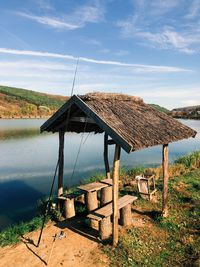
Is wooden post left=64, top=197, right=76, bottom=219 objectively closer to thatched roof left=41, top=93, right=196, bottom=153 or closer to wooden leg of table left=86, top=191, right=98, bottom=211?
wooden leg of table left=86, top=191, right=98, bottom=211

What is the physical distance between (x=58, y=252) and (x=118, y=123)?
173 inches

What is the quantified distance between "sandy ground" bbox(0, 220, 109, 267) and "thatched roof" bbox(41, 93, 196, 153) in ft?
11.1

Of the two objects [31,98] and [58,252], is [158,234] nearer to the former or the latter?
[58,252]

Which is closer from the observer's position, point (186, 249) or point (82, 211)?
point (186, 249)

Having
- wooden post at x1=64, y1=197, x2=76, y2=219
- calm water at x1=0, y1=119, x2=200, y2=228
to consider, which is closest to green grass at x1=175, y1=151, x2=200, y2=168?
calm water at x1=0, y1=119, x2=200, y2=228

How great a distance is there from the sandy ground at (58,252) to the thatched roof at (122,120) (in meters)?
3.38

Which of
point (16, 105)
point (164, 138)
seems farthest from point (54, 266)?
point (16, 105)

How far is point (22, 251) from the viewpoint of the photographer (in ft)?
26.3

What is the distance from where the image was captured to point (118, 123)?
8375 millimetres

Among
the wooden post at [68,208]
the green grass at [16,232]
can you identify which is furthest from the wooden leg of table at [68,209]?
the green grass at [16,232]

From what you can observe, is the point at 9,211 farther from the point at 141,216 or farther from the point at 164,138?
the point at 164,138

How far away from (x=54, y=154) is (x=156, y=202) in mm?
16178

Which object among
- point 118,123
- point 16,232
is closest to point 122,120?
point 118,123

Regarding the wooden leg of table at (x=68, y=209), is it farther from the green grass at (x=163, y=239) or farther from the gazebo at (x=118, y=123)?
the green grass at (x=163, y=239)
